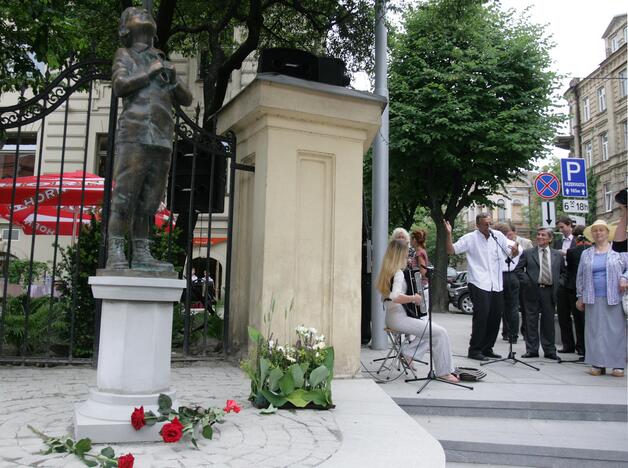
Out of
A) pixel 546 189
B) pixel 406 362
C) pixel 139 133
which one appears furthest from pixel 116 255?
pixel 546 189

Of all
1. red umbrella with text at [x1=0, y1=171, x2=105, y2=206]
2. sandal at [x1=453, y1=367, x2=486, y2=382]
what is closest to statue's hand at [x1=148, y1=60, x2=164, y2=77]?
sandal at [x1=453, y1=367, x2=486, y2=382]

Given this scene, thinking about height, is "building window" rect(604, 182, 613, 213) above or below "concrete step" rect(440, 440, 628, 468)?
above

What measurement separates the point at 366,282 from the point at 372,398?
16.0ft

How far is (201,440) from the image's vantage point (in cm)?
351

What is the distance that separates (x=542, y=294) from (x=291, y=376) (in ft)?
17.7

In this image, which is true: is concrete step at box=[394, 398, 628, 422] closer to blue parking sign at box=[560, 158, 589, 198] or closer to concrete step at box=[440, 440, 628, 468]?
concrete step at box=[440, 440, 628, 468]

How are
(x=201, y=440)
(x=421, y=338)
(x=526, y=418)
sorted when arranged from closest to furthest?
1. (x=201, y=440)
2. (x=526, y=418)
3. (x=421, y=338)

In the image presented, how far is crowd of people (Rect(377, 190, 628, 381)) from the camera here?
20.8 feet

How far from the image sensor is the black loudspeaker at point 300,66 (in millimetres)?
6493

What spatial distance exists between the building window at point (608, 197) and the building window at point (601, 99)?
222 inches

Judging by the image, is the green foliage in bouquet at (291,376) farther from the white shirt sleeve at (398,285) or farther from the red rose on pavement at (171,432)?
the white shirt sleeve at (398,285)

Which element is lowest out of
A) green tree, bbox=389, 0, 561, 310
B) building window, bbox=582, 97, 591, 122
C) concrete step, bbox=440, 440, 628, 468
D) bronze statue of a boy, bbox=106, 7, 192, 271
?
concrete step, bbox=440, 440, 628, 468

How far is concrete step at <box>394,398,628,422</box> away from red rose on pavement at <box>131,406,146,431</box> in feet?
8.47

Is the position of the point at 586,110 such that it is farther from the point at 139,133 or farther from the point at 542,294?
the point at 139,133
